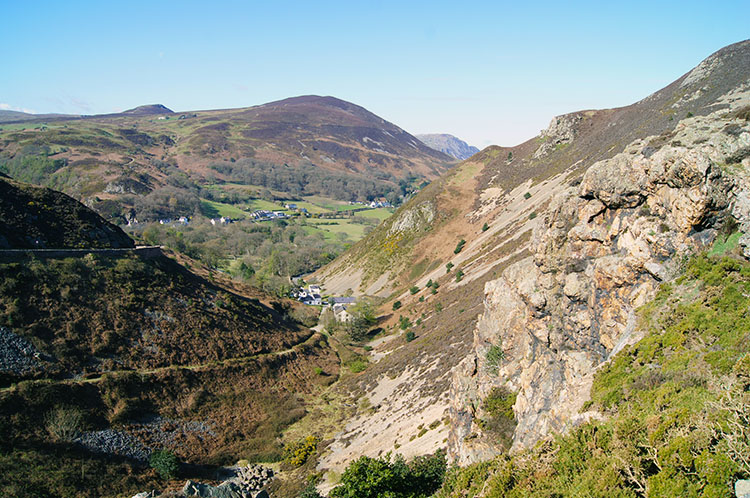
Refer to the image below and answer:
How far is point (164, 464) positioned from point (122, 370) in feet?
39.4

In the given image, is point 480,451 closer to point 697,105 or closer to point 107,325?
point 107,325

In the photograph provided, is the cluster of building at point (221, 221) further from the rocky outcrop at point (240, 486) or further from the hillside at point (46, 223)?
the rocky outcrop at point (240, 486)

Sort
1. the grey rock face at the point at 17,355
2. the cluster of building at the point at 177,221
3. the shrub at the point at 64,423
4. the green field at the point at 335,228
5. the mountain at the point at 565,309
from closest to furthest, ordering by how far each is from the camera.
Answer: the mountain at the point at 565,309 → the shrub at the point at 64,423 → the grey rock face at the point at 17,355 → the cluster of building at the point at 177,221 → the green field at the point at 335,228

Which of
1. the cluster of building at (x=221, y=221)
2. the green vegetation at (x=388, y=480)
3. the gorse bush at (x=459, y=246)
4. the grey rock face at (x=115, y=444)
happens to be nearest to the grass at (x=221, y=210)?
the cluster of building at (x=221, y=221)

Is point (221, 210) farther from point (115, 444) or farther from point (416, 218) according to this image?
point (115, 444)

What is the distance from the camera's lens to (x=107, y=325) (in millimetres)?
42906

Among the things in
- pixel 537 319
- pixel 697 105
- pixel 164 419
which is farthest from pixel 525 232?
pixel 164 419

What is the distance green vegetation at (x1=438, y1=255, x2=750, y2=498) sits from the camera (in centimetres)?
898

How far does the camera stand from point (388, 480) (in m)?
19.0

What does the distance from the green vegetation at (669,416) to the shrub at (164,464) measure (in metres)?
27.4

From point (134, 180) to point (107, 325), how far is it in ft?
491


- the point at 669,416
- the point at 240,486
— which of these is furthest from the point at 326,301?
the point at 669,416

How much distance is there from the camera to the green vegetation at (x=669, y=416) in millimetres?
8977

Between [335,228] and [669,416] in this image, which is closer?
[669,416]
